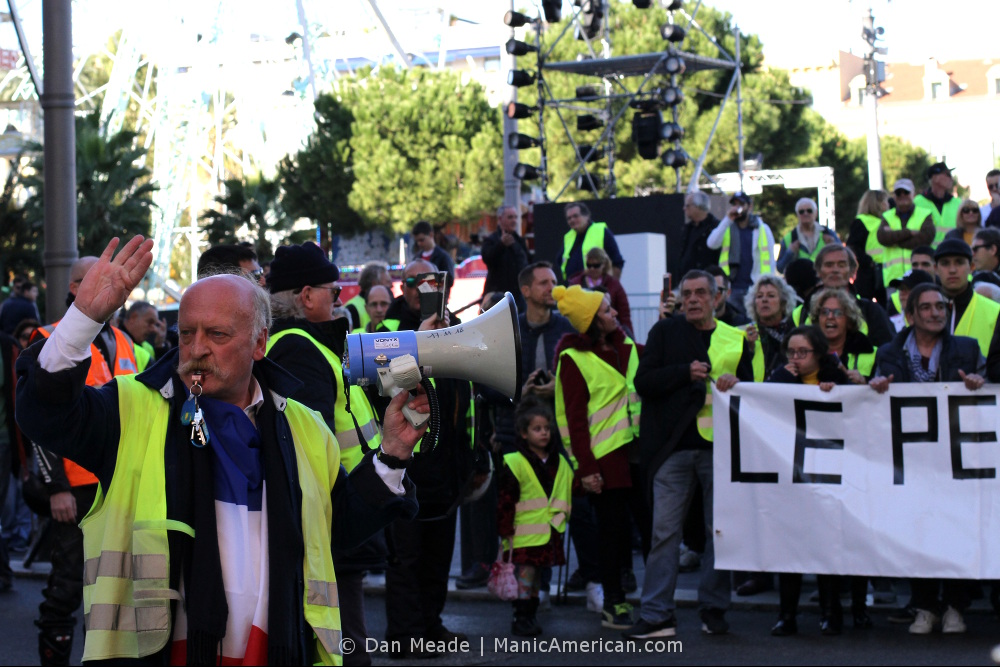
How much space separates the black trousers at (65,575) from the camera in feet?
21.3

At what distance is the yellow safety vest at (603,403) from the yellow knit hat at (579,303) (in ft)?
0.69

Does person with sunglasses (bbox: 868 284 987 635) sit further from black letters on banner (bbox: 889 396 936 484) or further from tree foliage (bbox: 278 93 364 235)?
tree foliage (bbox: 278 93 364 235)

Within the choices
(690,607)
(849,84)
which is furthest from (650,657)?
(849,84)

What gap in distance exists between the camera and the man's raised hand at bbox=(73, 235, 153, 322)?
300 cm

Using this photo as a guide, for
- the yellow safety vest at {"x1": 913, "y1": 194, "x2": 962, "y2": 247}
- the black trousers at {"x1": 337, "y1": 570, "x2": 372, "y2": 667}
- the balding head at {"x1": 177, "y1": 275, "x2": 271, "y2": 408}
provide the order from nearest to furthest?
1. the balding head at {"x1": 177, "y1": 275, "x2": 271, "y2": 408}
2. the black trousers at {"x1": 337, "y1": 570, "x2": 372, "y2": 667}
3. the yellow safety vest at {"x1": 913, "y1": 194, "x2": 962, "y2": 247}

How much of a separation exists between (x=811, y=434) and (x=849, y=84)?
7630cm

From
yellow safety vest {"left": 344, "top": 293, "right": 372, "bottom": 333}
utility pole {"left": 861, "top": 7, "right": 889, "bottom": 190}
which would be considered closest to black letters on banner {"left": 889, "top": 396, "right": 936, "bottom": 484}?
yellow safety vest {"left": 344, "top": 293, "right": 372, "bottom": 333}

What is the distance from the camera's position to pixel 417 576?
7.05 m

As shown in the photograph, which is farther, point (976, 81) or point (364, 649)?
point (976, 81)

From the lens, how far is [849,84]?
7994 cm

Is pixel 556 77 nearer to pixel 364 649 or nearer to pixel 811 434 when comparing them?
pixel 811 434

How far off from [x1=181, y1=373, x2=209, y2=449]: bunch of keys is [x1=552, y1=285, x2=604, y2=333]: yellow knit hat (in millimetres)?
4889

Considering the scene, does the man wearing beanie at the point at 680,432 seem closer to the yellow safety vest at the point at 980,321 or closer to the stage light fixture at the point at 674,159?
the yellow safety vest at the point at 980,321

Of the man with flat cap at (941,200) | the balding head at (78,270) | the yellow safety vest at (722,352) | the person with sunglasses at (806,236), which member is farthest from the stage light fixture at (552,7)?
the balding head at (78,270)
